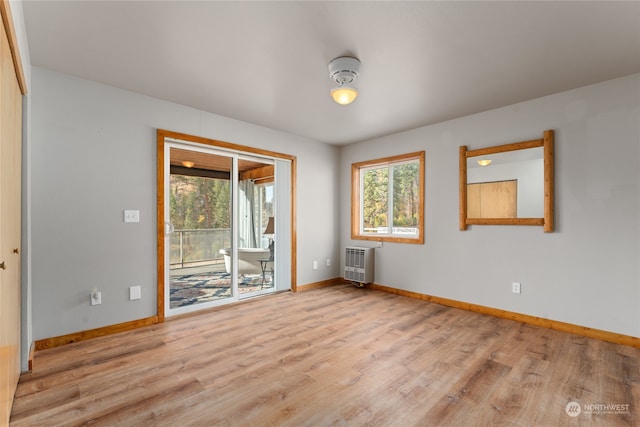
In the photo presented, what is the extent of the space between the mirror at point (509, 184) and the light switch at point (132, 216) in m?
3.75

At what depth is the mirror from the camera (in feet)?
10.3

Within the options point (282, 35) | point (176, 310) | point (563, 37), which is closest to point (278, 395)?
point (176, 310)

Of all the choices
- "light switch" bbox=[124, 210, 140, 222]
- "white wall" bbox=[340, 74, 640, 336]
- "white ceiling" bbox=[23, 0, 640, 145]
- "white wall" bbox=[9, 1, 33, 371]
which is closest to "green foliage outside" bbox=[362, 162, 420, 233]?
"white wall" bbox=[340, 74, 640, 336]

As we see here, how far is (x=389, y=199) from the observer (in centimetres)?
475

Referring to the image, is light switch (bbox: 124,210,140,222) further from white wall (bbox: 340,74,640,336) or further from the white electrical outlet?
white wall (bbox: 340,74,640,336)

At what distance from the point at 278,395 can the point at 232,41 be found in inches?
97.8

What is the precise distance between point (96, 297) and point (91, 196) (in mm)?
958

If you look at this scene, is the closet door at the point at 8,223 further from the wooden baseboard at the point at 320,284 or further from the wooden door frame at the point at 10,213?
the wooden baseboard at the point at 320,284

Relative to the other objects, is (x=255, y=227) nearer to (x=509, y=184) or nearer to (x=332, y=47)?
(x=332, y=47)

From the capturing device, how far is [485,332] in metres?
3.02

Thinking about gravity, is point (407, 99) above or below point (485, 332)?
above

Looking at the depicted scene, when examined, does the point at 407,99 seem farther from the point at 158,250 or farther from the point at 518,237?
the point at 158,250

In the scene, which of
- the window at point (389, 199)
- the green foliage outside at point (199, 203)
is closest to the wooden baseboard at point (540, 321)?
the window at point (389, 199)

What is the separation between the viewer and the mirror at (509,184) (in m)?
3.15
